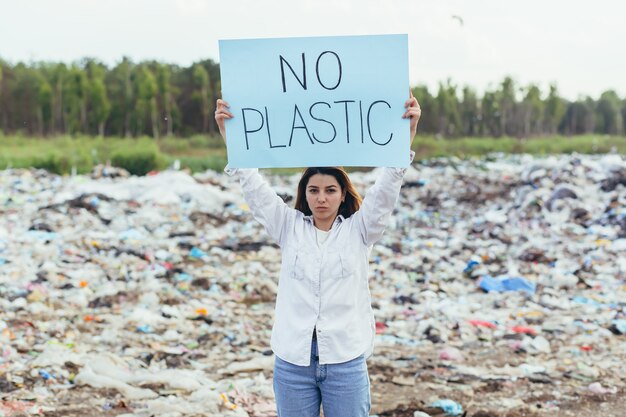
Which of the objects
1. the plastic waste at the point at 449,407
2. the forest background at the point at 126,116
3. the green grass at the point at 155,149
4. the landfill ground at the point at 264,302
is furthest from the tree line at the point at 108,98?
the plastic waste at the point at 449,407

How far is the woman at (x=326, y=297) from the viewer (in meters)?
1.89

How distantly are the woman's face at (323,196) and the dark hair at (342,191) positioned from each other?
2cm

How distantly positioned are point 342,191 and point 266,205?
0.23 meters

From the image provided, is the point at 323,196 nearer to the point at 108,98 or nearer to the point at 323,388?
the point at 323,388

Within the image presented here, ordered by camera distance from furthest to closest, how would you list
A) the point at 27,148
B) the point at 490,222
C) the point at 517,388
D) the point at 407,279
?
the point at 27,148 → the point at 490,222 → the point at 407,279 → the point at 517,388

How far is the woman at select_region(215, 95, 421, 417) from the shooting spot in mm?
1893

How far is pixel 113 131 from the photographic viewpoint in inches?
1040

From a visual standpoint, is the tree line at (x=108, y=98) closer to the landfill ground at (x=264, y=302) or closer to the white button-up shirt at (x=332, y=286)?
the landfill ground at (x=264, y=302)

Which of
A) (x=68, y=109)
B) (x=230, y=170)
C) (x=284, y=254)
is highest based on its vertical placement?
(x=68, y=109)

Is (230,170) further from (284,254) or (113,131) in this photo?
(113,131)

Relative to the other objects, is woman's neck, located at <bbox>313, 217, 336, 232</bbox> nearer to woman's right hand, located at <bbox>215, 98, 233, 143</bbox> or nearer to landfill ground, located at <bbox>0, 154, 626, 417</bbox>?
woman's right hand, located at <bbox>215, 98, 233, 143</bbox>

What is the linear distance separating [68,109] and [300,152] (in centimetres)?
2535

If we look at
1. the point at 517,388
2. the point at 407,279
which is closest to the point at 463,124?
the point at 407,279

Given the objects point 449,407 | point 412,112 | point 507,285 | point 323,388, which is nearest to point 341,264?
point 323,388
